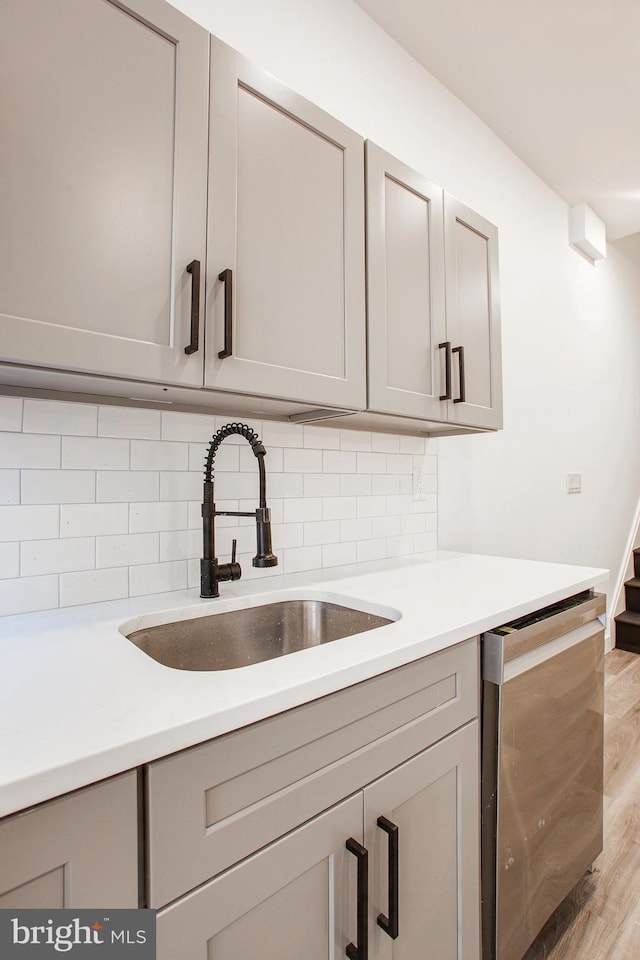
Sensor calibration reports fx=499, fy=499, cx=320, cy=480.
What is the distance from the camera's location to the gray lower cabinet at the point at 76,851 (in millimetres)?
506

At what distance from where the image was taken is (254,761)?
0.70 m

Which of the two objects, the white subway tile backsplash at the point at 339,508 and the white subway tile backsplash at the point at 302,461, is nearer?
the white subway tile backsplash at the point at 302,461

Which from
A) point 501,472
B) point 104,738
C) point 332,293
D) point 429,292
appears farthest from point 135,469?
point 501,472

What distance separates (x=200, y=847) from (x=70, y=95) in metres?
1.19

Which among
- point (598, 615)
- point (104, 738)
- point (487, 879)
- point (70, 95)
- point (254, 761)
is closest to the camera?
point (104, 738)

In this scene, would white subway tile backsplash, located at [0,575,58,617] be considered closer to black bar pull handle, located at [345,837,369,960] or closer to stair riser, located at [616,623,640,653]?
black bar pull handle, located at [345,837,369,960]

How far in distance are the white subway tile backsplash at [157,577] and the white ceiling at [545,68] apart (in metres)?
2.17

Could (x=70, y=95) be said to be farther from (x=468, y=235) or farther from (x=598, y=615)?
(x=598, y=615)

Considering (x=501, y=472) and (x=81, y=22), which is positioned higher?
(x=81, y=22)

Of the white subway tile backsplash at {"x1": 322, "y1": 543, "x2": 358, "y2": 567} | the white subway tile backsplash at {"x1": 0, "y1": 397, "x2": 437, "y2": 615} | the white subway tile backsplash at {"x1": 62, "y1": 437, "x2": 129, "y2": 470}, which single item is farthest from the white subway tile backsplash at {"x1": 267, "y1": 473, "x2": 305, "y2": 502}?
the white subway tile backsplash at {"x1": 62, "y1": 437, "x2": 129, "y2": 470}

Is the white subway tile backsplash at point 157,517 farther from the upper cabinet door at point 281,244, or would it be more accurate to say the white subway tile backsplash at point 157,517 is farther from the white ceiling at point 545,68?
the white ceiling at point 545,68

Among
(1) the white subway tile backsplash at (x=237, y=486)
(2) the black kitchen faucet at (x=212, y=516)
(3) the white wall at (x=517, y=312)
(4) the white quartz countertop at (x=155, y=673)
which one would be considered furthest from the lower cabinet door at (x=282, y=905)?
(3) the white wall at (x=517, y=312)

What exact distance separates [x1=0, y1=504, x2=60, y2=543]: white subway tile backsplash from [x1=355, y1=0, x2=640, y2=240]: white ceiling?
7.11ft

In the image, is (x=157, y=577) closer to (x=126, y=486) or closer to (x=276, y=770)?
(x=126, y=486)
